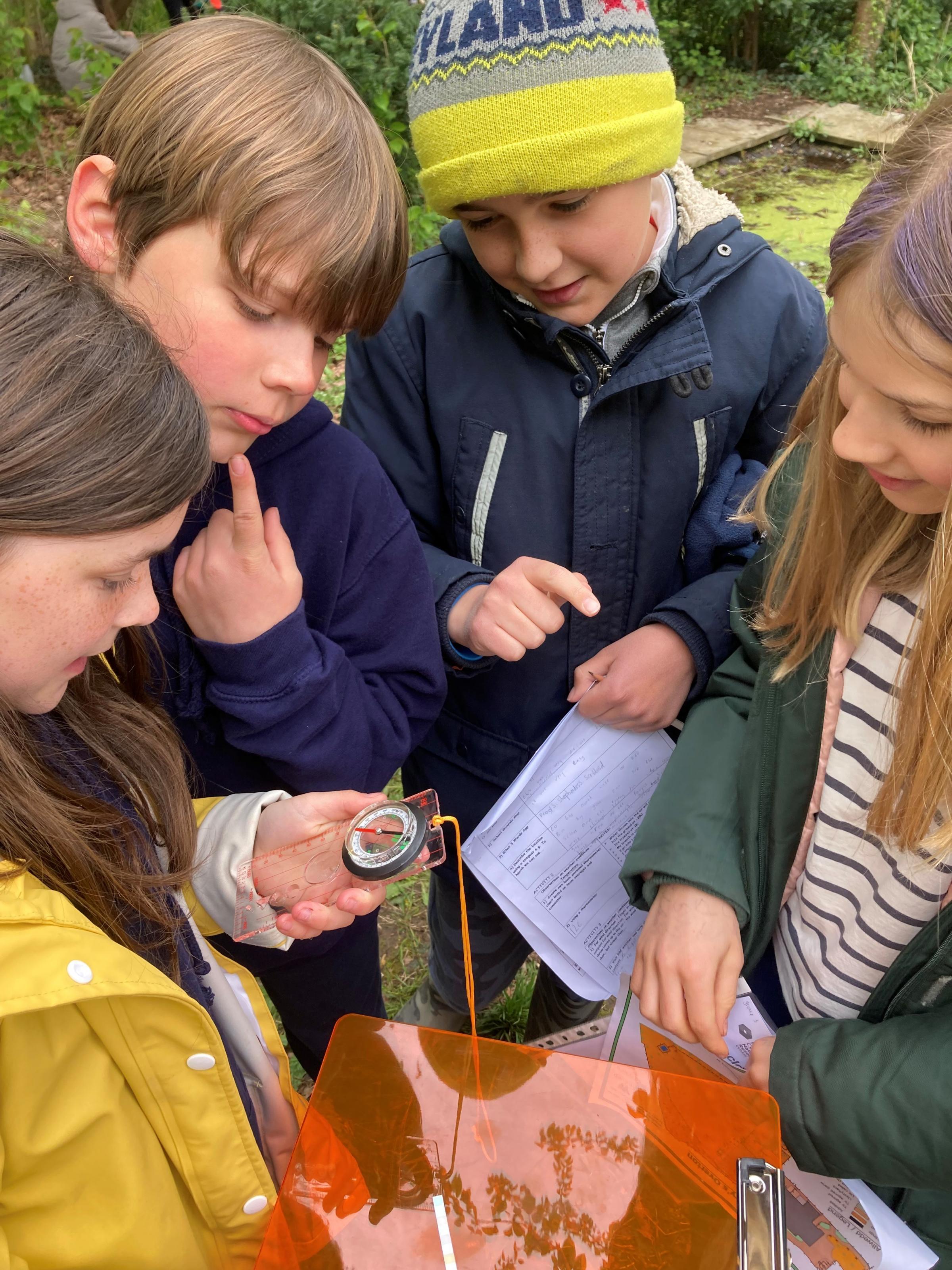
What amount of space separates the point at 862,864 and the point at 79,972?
3.27 feet

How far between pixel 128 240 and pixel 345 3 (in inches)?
175

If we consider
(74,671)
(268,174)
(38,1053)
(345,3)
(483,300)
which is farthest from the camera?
(345,3)

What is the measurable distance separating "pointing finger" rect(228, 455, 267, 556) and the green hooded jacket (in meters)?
0.73

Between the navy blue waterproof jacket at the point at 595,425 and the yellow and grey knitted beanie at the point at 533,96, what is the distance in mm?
239

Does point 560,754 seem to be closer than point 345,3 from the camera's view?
Yes

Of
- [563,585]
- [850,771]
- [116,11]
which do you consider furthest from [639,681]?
[116,11]

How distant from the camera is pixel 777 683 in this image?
143 centimetres

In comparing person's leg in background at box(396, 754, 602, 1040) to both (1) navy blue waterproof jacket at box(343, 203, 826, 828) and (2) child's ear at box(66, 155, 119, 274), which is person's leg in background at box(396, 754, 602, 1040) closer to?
(1) navy blue waterproof jacket at box(343, 203, 826, 828)

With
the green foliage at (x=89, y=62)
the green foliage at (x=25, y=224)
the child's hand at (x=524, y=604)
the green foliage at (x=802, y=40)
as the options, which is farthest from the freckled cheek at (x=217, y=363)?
the green foliage at (x=802, y=40)

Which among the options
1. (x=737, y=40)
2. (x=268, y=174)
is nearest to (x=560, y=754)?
(x=268, y=174)

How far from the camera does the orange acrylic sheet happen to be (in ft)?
3.36

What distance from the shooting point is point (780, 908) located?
4.87 feet

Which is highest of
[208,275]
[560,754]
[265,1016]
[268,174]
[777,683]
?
[268,174]

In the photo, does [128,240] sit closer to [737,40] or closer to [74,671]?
[74,671]
